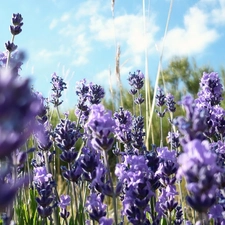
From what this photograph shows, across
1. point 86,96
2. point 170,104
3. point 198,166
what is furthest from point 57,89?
point 198,166

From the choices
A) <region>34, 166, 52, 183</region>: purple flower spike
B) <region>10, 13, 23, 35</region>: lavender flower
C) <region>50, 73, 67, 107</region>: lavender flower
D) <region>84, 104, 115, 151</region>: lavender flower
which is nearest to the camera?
<region>84, 104, 115, 151</region>: lavender flower

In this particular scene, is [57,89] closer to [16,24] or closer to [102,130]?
[16,24]

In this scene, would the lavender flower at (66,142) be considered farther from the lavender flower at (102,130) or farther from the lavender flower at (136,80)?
the lavender flower at (136,80)

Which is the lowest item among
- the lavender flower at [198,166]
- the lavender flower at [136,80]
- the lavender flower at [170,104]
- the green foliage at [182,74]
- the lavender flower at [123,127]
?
the lavender flower at [198,166]

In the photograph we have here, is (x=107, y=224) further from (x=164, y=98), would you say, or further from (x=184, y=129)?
(x=164, y=98)

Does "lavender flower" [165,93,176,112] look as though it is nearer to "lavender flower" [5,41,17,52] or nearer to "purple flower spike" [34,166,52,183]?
"lavender flower" [5,41,17,52]

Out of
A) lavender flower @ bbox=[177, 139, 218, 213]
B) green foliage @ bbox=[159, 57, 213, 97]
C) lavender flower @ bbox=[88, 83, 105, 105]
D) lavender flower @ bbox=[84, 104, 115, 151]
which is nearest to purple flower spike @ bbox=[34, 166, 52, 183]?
lavender flower @ bbox=[88, 83, 105, 105]

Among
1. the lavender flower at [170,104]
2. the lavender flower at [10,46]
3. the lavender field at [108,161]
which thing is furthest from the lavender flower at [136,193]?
the lavender flower at [170,104]

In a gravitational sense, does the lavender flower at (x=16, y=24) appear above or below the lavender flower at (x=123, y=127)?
above

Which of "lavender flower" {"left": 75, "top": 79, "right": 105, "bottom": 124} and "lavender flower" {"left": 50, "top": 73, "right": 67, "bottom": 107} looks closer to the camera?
"lavender flower" {"left": 75, "top": 79, "right": 105, "bottom": 124}

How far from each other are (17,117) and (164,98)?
156 inches

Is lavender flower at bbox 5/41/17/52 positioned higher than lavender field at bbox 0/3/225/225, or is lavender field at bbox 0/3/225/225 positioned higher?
lavender flower at bbox 5/41/17/52

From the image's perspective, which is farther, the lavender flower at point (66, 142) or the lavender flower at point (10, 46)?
the lavender flower at point (10, 46)

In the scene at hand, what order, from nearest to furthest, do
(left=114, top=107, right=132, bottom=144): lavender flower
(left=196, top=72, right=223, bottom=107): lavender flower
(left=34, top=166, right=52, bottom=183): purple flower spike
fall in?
(left=34, top=166, right=52, bottom=183): purple flower spike → (left=196, top=72, right=223, bottom=107): lavender flower → (left=114, top=107, right=132, bottom=144): lavender flower
